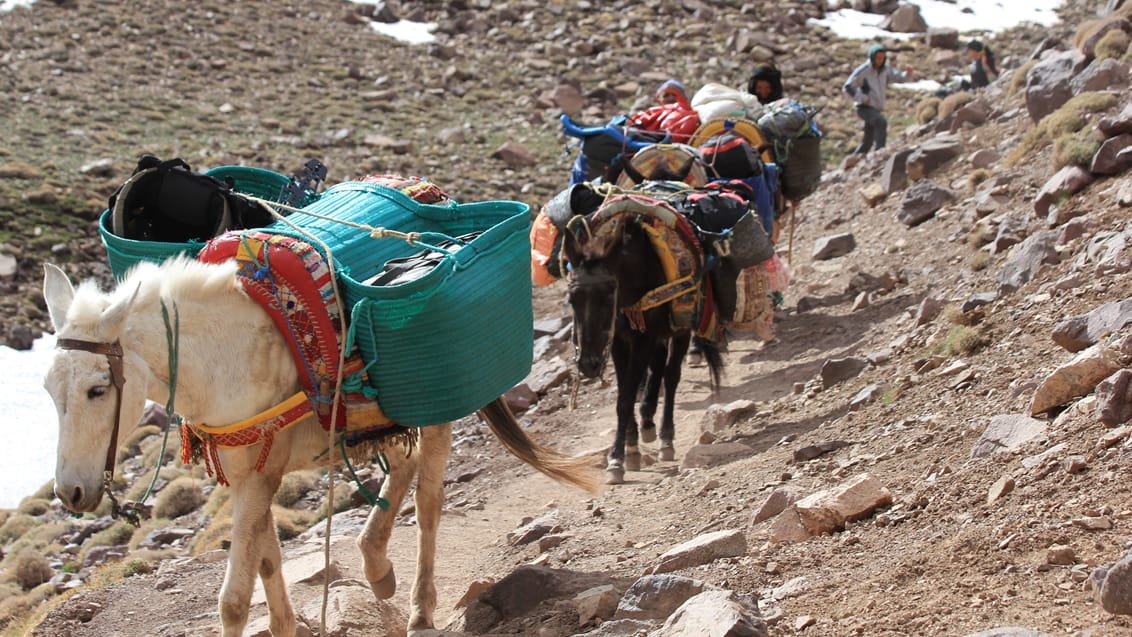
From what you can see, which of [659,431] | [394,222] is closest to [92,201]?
[659,431]

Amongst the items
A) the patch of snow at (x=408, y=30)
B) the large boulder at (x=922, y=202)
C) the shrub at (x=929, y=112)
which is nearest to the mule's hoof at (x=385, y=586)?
the large boulder at (x=922, y=202)

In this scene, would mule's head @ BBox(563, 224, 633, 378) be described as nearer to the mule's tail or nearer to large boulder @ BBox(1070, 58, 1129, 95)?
the mule's tail

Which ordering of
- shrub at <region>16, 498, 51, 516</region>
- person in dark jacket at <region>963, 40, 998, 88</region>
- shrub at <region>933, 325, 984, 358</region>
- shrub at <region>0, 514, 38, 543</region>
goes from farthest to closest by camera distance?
person in dark jacket at <region>963, 40, 998, 88</region>
shrub at <region>16, 498, 51, 516</region>
shrub at <region>0, 514, 38, 543</region>
shrub at <region>933, 325, 984, 358</region>

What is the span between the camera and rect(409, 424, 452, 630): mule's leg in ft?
17.5

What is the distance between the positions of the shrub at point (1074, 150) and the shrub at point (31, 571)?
7498 millimetres

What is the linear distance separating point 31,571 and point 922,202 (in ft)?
27.3

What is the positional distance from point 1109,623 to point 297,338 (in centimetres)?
283

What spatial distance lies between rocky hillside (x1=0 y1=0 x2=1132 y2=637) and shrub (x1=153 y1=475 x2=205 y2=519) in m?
0.02

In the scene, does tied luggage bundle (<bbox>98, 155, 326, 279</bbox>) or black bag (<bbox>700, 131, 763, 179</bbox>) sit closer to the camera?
tied luggage bundle (<bbox>98, 155, 326, 279</bbox>)

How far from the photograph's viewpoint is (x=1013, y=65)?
18.9m

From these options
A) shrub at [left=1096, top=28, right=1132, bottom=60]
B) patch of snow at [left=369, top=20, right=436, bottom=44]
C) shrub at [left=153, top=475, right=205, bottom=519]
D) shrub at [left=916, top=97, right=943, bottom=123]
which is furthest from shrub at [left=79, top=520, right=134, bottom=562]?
patch of snow at [left=369, top=20, right=436, bottom=44]

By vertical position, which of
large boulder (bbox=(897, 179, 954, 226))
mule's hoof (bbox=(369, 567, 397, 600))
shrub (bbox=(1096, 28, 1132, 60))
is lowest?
large boulder (bbox=(897, 179, 954, 226))

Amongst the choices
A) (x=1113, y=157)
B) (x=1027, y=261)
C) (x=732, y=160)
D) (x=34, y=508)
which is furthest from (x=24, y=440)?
(x=1113, y=157)

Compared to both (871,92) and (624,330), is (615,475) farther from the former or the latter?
(871,92)
